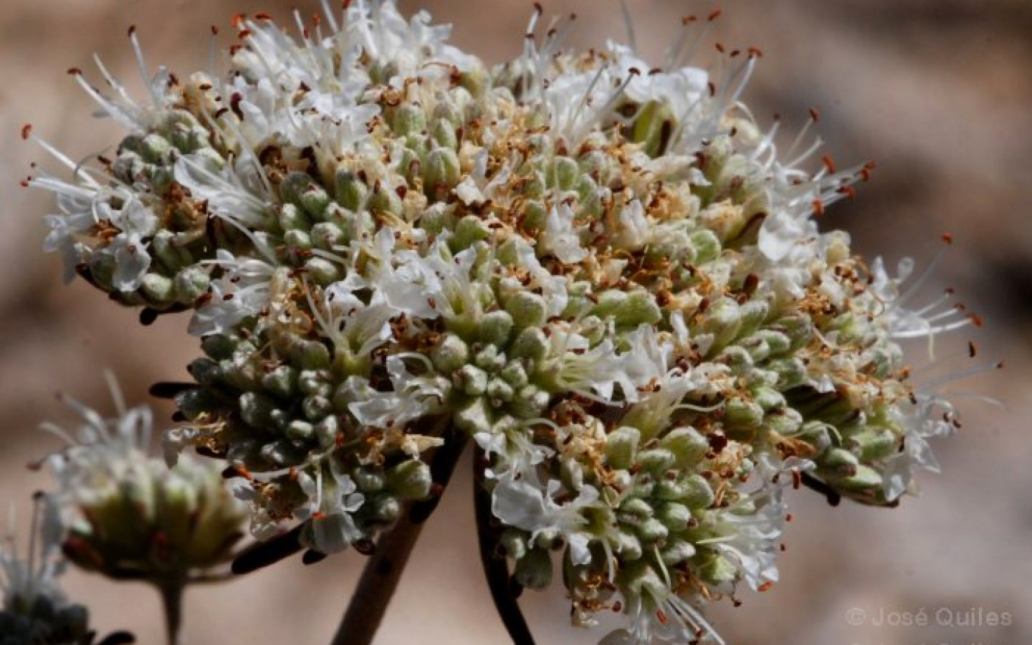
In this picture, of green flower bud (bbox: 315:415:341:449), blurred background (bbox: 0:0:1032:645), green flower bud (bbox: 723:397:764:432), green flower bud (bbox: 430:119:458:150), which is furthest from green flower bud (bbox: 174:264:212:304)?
blurred background (bbox: 0:0:1032:645)

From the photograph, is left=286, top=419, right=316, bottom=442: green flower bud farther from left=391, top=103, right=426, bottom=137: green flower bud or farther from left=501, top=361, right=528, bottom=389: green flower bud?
left=391, top=103, right=426, bottom=137: green flower bud

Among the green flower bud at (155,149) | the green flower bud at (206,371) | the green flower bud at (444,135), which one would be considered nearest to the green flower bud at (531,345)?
the green flower bud at (444,135)

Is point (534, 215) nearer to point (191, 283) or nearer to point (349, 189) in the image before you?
point (349, 189)

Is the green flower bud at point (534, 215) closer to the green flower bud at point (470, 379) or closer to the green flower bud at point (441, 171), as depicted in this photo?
the green flower bud at point (441, 171)

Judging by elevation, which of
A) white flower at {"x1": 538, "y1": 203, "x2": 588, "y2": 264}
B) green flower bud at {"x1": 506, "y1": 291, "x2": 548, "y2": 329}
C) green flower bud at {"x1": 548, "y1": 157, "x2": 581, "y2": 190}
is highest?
green flower bud at {"x1": 548, "y1": 157, "x2": 581, "y2": 190}

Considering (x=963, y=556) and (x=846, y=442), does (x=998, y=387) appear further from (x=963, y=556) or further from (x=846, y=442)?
(x=846, y=442)

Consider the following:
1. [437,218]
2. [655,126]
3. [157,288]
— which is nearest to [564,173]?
[437,218]
